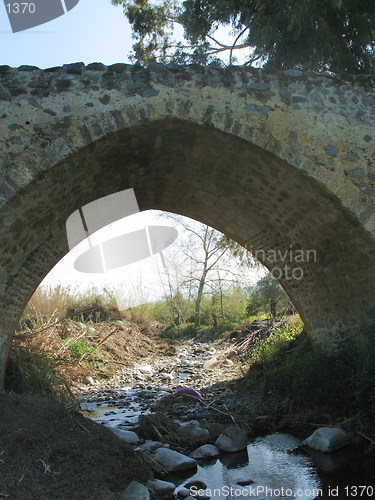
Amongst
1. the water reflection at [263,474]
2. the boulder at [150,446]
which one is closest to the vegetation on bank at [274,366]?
the water reflection at [263,474]

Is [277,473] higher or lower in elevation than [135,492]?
lower

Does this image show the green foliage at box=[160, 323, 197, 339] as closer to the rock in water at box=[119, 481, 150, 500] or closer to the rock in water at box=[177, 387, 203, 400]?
the rock in water at box=[177, 387, 203, 400]

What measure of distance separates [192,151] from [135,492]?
11.5ft

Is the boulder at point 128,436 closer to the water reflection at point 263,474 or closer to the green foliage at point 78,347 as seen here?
the water reflection at point 263,474

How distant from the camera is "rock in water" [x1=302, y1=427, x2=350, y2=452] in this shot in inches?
189

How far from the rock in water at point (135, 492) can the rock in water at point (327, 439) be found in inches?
83.5

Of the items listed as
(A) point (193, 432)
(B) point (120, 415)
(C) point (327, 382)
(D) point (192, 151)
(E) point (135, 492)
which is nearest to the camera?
(E) point (135, 492)

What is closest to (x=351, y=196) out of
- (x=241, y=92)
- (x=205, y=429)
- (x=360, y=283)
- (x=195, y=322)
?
(x=360, y=283)

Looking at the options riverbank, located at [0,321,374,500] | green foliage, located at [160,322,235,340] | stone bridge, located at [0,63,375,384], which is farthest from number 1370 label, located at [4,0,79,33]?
green foliage, located at [160,322,235,340]

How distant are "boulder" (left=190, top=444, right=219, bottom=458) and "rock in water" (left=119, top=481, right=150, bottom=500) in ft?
3.95

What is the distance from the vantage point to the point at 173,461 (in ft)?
14.2

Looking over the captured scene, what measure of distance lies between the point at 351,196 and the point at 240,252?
20.9 feet

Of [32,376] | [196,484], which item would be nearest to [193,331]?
[32,376]

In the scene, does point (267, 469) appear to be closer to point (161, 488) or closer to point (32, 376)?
point (161, 488)
